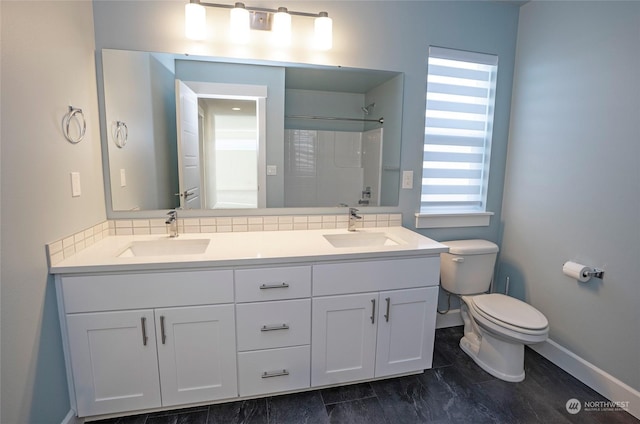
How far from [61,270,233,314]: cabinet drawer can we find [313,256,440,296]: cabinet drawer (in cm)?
45

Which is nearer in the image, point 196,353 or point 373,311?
point 196,353

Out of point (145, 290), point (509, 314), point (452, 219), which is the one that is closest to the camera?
point (145, 290)

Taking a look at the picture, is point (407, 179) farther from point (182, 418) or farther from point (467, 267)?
point (182, 418)

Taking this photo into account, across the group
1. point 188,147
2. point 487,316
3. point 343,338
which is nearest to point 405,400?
point 343,338

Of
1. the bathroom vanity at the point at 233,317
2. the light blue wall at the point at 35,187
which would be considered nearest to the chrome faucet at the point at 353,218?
the bathroom vanity at the point at 233,317

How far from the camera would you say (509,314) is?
1753 mm

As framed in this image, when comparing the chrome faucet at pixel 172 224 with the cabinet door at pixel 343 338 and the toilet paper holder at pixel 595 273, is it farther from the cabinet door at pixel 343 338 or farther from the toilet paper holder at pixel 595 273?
the toilet paper holder at pixel 595 273

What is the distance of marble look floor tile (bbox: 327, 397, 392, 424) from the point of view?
1492 mm

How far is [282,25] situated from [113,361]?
1.87 metres

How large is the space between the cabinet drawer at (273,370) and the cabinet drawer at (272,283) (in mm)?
286

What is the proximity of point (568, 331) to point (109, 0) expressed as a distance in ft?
10.4

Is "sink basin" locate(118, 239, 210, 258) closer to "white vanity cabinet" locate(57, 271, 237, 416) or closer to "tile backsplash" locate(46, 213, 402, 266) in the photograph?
"tile backsplash" locate(46, 213, 402, 266)

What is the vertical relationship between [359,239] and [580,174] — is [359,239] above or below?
below

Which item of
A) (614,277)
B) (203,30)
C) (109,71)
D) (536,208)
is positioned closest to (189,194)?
(109,71)
